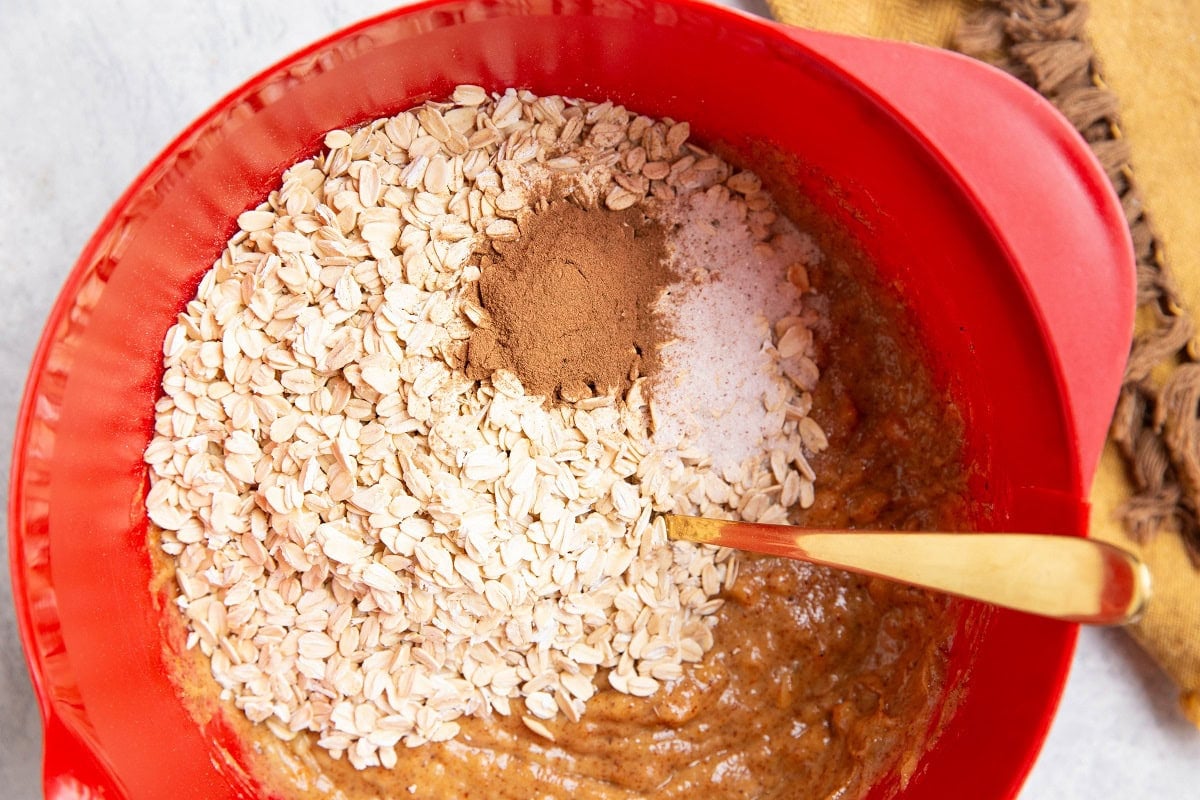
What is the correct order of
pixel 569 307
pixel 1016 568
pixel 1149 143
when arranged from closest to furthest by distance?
pixel 1016 568 < pixel 569 307 < pixel 1149 143

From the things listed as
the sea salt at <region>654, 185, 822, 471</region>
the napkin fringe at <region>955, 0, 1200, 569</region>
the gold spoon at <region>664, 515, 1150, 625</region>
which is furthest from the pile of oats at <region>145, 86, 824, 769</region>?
the napkin fringe at <region>955, 0, 1200, 569</region>

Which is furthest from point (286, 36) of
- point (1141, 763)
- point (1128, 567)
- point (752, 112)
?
point (1141, 763)

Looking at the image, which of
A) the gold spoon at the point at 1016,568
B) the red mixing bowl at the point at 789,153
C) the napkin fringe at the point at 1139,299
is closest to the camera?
the gold spoon at the point at 1016,568

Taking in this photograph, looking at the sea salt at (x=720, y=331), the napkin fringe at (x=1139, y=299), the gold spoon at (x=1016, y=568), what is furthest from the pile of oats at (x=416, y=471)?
the napkin fringe at (x=1139, y=299)

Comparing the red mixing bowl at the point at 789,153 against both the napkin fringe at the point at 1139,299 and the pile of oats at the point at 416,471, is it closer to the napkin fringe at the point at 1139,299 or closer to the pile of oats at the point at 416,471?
the pile of oats at the point at 416,471

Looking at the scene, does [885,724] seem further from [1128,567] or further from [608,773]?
[1128,567]

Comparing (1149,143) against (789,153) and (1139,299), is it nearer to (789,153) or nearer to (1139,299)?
(1139,299)

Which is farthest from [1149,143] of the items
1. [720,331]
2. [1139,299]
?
[720,331]
